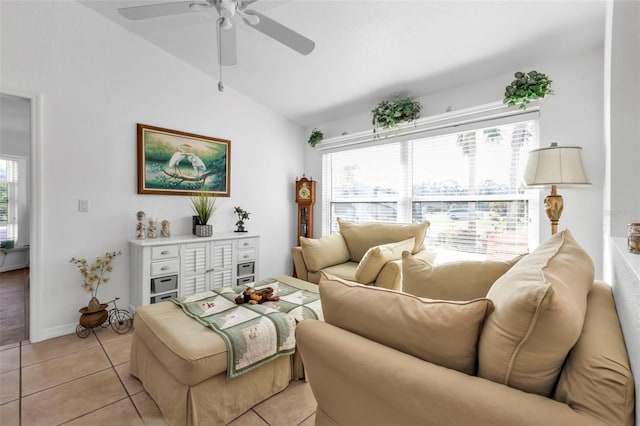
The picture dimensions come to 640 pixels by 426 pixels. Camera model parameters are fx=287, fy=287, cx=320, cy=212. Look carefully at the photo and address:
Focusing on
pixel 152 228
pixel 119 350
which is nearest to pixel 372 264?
pixel 119 350

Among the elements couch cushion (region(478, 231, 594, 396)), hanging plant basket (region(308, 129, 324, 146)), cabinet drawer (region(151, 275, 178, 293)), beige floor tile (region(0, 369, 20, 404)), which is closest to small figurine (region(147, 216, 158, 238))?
cabinet drawer (region(151, 275, 178, 293))

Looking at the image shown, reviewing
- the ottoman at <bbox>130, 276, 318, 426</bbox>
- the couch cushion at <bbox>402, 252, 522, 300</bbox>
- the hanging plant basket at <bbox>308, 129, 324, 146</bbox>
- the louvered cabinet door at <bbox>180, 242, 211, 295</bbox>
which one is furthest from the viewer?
the hanging plant basket at <bbox>308, 129, 324, 146</bbox>

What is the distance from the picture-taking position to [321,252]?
3064 millimetres

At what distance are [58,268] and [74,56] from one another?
189 cm

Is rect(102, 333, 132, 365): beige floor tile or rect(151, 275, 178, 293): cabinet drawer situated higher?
rect(151, 275, 178, 293): cabinet drawer

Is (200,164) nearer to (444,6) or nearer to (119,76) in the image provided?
(119,76)

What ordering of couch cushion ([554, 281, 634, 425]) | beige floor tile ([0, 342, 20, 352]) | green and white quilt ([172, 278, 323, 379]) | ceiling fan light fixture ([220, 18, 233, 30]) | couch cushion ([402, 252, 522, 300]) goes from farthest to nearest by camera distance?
beige floor tile ([0, 342, 20, 352])
ceiling fan light fixture ([220, 18, 233, 30])
green and white quilt ([172, 278, 323, 379])
couch cushion ([402, 252, 522, 300])
couch cushion ([554, 281, 634, 425])

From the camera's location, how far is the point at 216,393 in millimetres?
1420

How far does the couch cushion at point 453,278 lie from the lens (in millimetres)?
1177

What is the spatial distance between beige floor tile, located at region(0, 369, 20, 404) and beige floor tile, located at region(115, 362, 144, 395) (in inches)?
19.6

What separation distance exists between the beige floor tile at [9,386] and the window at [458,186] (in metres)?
3.43

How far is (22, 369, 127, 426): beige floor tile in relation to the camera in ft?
5.04

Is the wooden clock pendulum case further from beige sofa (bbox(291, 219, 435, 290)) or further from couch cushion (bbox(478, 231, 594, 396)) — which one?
couch cushion (bbox(478, 231, 594, 396))

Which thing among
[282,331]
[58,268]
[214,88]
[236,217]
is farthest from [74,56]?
[282,331]
